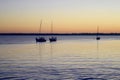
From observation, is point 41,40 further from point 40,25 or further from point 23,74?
point 23,74

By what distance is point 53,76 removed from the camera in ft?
77.3

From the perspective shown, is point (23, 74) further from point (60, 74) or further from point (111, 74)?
point (111, 74)

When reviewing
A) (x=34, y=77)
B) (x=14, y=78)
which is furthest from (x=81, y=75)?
(x=14, y=78)

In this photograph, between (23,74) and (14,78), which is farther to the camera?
(23,74)

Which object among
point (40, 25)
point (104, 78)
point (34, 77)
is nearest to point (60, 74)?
point (34, 77)

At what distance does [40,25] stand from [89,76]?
3749 inches

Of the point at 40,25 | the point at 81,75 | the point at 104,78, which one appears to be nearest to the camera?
the point at 104,78

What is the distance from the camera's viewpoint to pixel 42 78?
22594mm

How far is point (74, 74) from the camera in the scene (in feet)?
80.7

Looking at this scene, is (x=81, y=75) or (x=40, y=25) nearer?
(x=81, y=75)

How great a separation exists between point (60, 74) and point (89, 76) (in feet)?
9.43

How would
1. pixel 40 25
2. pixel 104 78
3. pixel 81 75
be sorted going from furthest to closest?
pixel 40 25 < pixel 81 75 < pixel 104 78

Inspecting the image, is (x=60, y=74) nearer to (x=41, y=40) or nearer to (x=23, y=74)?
(x=23, y=74)

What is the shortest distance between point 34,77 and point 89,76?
492 cm
